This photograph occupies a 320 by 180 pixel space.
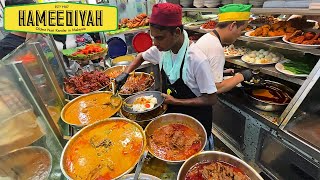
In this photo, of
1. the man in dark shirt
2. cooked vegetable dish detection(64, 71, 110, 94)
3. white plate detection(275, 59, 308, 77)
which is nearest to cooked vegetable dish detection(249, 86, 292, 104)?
white plate detection(275, 59, 308, 77)

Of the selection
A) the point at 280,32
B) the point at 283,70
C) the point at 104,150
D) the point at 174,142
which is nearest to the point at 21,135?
the point at 104,150

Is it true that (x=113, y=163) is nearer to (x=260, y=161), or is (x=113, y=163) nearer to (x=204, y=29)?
(x=260, y=161)

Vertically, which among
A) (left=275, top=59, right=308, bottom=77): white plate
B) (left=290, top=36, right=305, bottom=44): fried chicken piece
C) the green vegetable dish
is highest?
(left=290, top=36, right=305, bottom=44): fried chicken piece

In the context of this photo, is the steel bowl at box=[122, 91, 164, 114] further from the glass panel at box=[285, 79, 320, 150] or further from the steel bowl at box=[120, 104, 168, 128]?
the glass panel at box=[285, 79, 320, 150]

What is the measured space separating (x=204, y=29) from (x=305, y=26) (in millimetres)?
1416

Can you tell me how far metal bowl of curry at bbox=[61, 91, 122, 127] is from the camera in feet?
5.90

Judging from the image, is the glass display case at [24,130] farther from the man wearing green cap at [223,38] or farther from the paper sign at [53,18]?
the man wearing green cap at [223,38]

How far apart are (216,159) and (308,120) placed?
1360mm

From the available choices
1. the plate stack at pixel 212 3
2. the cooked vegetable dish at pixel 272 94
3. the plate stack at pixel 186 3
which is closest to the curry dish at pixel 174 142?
the cooked vegetable dish at pixel 272 94

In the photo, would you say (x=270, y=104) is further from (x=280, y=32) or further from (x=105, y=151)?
(x=105, y=151)

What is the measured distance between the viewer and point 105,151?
140 cm

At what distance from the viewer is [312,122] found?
197 centimetres

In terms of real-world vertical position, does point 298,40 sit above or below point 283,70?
above

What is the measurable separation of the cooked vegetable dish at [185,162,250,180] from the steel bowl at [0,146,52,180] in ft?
3.22
